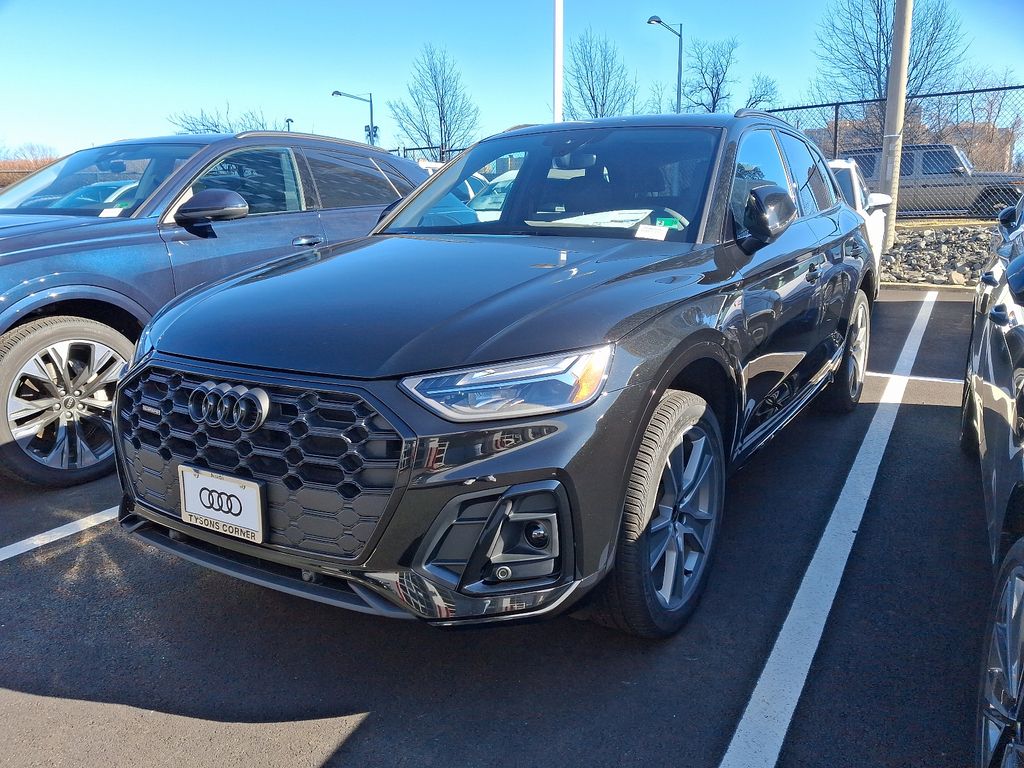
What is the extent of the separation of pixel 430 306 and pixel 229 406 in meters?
0.63

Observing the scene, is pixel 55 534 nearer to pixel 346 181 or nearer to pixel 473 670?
pixel 473 670

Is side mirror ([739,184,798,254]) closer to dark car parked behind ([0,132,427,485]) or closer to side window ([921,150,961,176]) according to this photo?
dark car parked behind ([0,132,427,485])

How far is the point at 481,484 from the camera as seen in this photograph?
6.69 feet

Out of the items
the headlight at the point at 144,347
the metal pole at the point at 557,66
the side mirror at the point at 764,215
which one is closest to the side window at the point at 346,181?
the headlight at the point at 144,347

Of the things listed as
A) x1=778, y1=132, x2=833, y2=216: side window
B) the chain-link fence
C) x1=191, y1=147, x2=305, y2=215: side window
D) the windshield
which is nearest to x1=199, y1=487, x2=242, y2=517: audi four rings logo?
the windshield

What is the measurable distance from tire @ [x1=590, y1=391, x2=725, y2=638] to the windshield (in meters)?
3.30

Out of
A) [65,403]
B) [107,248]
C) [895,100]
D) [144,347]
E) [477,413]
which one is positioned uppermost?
[895,100]

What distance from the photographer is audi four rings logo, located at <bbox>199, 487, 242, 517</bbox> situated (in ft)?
7.36

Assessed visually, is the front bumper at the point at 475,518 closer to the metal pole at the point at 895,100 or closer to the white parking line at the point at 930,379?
the white parking line at the point at 930,379

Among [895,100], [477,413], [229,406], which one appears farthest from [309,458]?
[895,100]

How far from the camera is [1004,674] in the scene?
70.3 inches

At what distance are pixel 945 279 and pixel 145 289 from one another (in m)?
9.81

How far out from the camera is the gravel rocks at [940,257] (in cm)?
1062

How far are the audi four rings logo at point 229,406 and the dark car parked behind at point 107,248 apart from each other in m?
1.95
